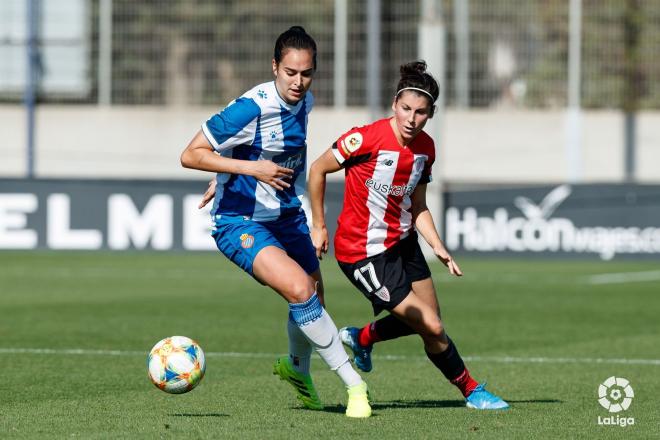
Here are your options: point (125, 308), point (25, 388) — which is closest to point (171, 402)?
point (25, 388)

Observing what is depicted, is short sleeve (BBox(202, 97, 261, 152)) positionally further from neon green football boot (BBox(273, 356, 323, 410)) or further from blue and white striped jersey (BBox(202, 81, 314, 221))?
neon green football boot (BBox(273, 356, 323, 410))

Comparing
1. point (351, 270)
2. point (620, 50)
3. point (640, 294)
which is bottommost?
point (640, 294)

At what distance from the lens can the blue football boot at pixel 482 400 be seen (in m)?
7.84

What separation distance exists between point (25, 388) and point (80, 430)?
1817mm

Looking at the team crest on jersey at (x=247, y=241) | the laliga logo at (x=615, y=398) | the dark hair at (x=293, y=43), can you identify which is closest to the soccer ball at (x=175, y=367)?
the team crest on jersey at (x=247, y=241)

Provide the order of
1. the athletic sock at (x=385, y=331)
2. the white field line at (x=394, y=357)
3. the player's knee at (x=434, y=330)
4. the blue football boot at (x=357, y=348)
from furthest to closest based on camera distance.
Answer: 1. the white field line at (x=394, y=357)
2. the blue football boot at (x=357, y=348)
3. the athletic sock at (x=385, y=331)
4. the player's knee at (x=434, y=330)

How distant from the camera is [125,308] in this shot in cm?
1493

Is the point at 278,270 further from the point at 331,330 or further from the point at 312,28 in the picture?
the point at 312,28

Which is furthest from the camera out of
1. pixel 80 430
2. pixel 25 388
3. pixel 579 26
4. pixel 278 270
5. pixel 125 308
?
pixel 579 26

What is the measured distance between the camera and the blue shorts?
7535mm

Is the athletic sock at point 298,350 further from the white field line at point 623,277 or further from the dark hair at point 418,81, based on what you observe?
the white field line at point 623,277

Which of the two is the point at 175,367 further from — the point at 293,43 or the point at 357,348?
the point at 293,43

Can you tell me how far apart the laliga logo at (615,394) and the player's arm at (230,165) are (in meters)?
2.40

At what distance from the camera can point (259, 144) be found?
758 centimetres
